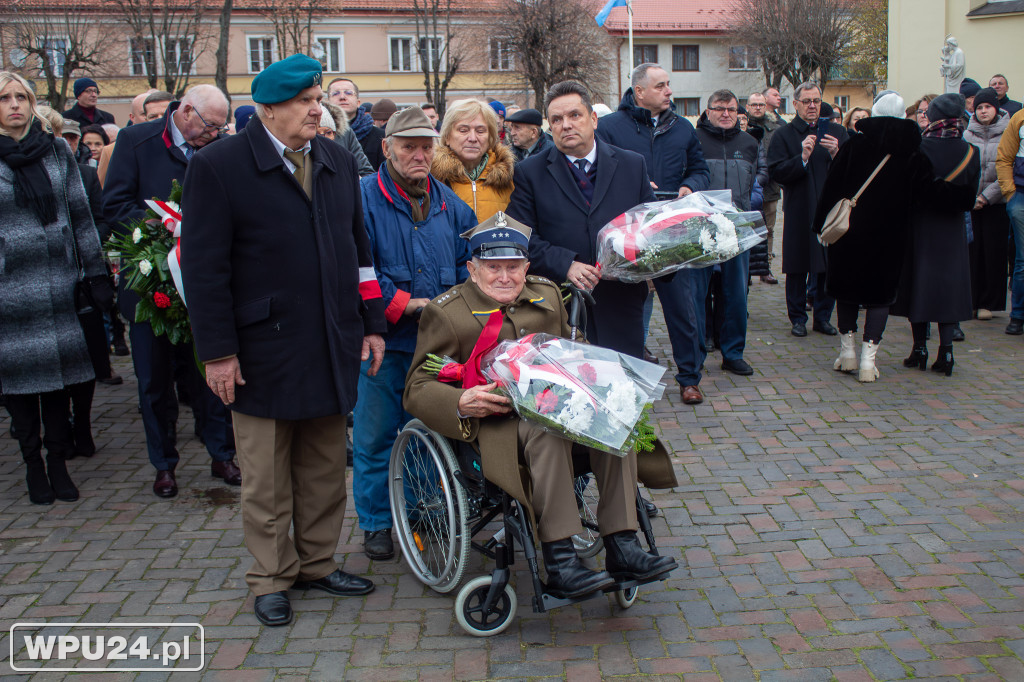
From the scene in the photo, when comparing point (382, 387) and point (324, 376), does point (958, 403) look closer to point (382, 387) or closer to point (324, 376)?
point (382, 387)

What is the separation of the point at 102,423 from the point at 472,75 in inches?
1899

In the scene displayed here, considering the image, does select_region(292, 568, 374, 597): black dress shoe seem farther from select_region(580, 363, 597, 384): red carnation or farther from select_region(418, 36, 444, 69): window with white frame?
select_region(418, 36, 444, 69): window with white frame

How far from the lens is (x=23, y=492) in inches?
223

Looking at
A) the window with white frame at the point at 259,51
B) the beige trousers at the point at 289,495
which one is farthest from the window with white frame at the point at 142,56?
the beige trousers at the point at 289,495

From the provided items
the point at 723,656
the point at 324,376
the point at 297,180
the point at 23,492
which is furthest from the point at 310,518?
the point at 23,492

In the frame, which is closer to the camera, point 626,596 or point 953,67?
point 626,596

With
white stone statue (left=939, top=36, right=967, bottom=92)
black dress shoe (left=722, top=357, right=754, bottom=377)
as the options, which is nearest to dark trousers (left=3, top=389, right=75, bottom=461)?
black dress shoe (left=722, top=357, right=754, bottom=377)

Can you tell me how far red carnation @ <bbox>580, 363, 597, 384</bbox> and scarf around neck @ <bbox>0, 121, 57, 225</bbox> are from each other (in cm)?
354

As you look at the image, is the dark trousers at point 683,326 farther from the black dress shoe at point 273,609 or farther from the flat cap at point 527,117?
the black dress shoe at point 273,609

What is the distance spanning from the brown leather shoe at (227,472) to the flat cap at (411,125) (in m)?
2.47

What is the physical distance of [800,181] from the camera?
29.5 ft

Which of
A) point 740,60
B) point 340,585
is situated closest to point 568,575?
point 340,585

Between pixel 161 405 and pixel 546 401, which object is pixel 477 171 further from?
pixel 161 405

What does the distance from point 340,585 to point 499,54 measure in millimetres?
40095
